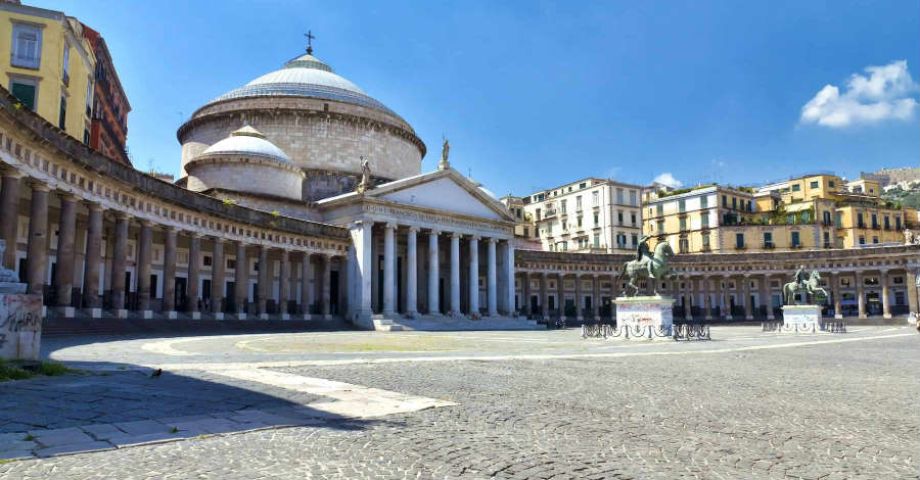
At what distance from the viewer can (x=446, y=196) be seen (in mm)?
Result: 59062

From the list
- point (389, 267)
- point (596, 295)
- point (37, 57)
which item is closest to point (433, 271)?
point (389, 267)

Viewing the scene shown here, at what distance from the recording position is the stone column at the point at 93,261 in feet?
105

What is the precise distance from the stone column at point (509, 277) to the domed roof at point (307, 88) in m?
19.7

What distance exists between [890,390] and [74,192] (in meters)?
31.5

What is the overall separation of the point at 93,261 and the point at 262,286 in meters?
15.2

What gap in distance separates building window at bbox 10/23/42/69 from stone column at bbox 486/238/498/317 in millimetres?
37848

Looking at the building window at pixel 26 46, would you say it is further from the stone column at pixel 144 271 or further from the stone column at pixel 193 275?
the stone column at pixel 193 275

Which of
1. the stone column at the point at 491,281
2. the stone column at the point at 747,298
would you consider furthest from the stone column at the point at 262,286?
the stone column at the point at 747,298

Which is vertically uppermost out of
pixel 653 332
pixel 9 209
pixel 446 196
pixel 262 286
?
pixel 446 196

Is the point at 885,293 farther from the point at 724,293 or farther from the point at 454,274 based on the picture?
the point at 454,274

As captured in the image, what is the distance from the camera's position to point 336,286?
5697 cm

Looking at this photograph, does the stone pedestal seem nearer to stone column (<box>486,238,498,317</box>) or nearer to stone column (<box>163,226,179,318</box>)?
stone column (<box>163,226,179,318</box>)

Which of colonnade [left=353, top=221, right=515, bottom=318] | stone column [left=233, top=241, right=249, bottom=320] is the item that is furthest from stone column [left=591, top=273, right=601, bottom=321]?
stone column [left=233, top=241, right=249, bottom=320]

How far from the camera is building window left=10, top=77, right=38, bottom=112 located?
119 ft
